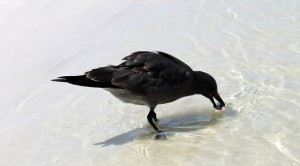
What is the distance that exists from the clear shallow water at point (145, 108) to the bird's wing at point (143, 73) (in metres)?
0.54

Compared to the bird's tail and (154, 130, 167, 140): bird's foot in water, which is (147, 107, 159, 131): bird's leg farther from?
the bird's tail

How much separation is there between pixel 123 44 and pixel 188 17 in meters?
1.60

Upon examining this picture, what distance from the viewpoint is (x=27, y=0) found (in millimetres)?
10695

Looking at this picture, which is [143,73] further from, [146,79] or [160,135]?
[160,135]

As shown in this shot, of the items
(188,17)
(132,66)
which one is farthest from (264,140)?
(188,17)

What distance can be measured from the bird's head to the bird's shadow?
5.2 inches

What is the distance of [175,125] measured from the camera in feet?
20.2

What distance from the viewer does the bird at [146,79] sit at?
19.0 feet

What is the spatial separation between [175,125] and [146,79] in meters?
0.67

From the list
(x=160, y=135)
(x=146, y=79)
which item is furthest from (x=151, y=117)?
(x=146, y=79)

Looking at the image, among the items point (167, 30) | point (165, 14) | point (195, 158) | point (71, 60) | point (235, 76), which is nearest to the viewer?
point (195, 158)

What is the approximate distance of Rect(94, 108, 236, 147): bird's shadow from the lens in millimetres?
5918

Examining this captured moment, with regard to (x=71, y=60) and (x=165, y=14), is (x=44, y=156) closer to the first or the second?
(x=71, y=60)

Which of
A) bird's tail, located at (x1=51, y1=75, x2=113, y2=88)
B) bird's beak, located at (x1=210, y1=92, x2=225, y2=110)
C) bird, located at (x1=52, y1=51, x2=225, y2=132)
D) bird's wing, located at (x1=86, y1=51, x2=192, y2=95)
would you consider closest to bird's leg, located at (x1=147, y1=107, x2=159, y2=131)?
bird, located at (x1=52, y1=51, x2=225, y2=132)
